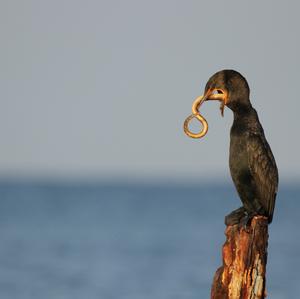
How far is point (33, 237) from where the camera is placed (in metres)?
44.5

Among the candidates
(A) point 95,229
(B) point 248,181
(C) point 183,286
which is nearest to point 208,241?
(A) point 95,229

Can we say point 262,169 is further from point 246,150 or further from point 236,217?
point 236,217

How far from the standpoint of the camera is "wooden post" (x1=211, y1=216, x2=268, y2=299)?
10.9 meters

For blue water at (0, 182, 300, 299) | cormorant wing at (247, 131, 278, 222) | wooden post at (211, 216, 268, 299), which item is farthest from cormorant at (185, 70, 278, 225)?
blue water at (0, 182, 300, 299)

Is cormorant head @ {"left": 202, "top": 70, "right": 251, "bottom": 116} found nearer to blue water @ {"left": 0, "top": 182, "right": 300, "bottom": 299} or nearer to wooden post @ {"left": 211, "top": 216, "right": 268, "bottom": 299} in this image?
wooden post @ {"left": 211, "top": 216, "right": 268, "bottom": 299}

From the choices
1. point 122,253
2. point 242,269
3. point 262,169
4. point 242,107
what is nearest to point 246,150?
point 262,169

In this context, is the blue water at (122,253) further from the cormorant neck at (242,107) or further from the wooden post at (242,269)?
the wooden post at (242,269)

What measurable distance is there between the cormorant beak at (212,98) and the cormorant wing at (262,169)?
16.7 inches

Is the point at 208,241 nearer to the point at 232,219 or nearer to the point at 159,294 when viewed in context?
the point at 159,294

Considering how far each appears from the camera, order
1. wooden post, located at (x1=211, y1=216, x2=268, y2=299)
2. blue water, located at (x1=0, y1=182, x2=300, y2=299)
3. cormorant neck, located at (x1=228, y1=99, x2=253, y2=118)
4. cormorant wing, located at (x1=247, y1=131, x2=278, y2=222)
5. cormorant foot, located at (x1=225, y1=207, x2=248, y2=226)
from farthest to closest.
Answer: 1. blue water, located at (x1=0, y1=182, x2=300, y2=299)
2. cormorant neck, located at (x1=228, y1=99, x2=253, y2=118)
3. cormorant wing, located at (x1=247, y1=131, x2=278, y2=222)
4. cormorant foot, located at (x1=225, y1=207, x2=248, y2=226)
5. wooden post, located at (x1=211, y1=216, x2=268, y2=299)

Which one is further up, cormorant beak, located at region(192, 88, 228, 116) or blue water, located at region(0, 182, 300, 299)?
blue water, located at region(0, 182, 300, 299)

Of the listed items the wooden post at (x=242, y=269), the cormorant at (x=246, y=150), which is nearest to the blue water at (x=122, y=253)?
the cormorant at (x=246, y=150)

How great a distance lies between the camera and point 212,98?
12.0 m

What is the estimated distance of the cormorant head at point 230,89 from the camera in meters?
11.8
